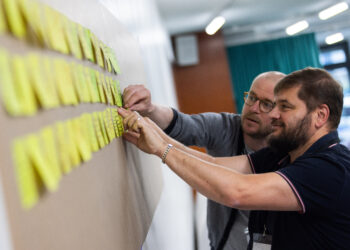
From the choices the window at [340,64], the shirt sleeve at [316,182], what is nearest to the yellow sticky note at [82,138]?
the shirt sleeve at [316,182]

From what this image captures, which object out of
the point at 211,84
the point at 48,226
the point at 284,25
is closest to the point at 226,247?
the point at 48,226

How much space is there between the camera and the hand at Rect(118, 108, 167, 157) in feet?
3.40

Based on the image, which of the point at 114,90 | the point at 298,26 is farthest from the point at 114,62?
the point at 298,26

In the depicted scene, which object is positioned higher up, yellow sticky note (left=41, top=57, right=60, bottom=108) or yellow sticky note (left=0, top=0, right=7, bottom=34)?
yellow sticky note (left=0, top=0, right=7, bottom=34)

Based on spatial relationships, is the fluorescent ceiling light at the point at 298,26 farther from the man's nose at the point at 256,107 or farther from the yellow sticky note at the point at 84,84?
the yellow sticky note at the point at 84,84

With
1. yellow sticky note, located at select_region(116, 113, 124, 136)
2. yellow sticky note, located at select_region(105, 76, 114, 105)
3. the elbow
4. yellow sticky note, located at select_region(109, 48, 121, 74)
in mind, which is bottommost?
the elbow

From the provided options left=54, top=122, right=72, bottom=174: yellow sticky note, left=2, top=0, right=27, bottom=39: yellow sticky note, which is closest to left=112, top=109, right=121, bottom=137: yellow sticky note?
left=54, top=122, right=72, bottom=174: yellow sticky note

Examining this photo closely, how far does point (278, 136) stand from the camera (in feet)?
4.61

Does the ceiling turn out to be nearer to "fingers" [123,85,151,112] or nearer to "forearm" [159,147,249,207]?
"fingers" [123,85,151,112]

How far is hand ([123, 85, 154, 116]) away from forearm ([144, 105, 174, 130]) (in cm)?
9

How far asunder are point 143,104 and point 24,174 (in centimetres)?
83

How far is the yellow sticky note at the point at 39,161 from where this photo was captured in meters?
0.42

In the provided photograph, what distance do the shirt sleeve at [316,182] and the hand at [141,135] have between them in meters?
0.39

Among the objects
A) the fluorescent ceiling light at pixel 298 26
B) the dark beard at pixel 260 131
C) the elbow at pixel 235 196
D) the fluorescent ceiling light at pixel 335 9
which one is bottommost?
the elbow at pixel 235 196
